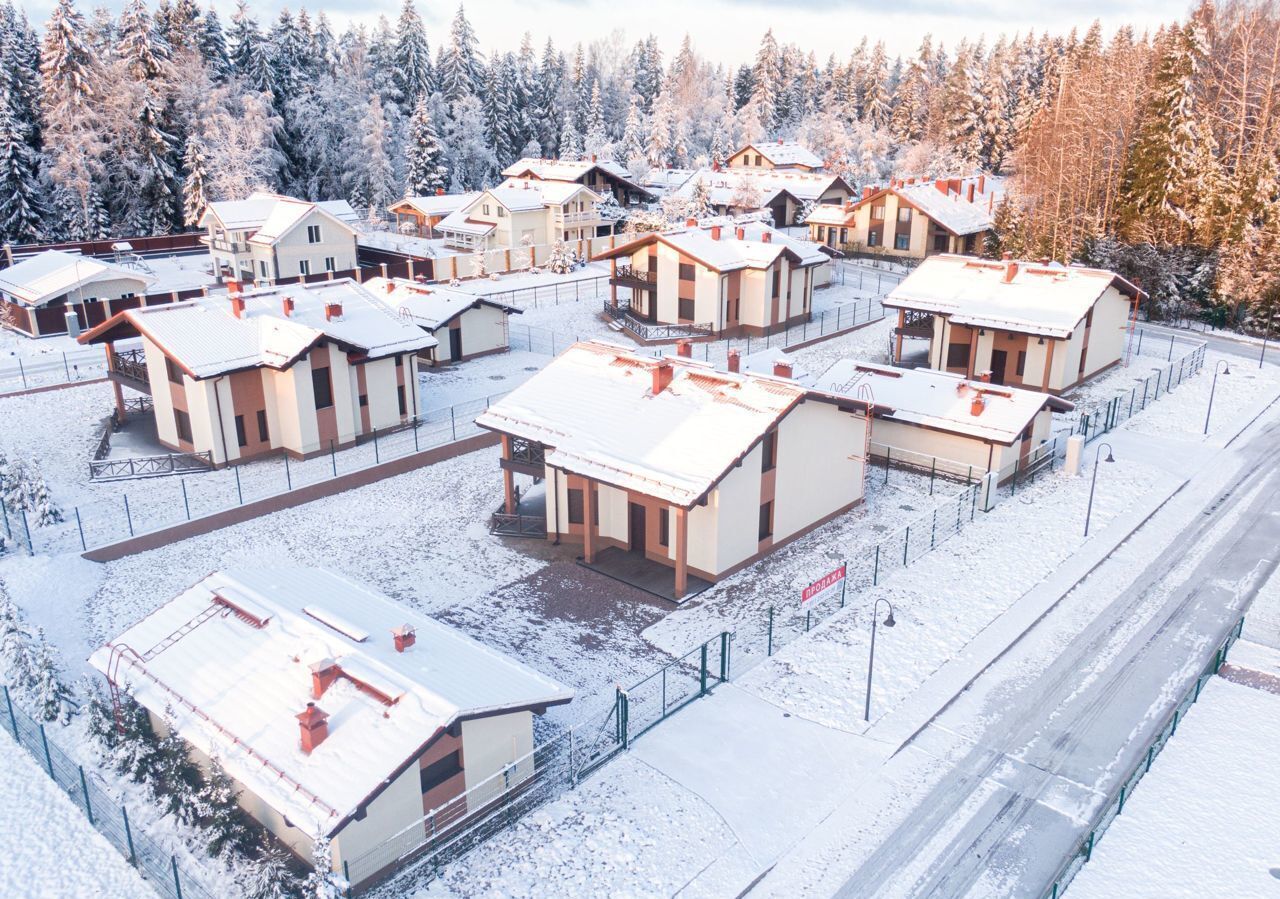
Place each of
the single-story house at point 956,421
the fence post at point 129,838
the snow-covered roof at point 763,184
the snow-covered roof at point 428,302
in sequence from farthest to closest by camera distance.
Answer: the snow-covered roof at point 763,184, the snow-covered roof at point 428,302, the single-story house at point 956,421, the fence post at point 129,838

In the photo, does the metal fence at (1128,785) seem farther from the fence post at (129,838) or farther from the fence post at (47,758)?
the fence post at (47,758)

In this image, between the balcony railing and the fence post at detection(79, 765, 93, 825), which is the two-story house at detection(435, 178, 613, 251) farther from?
the fence post at detection(79, 765, 93, 825)

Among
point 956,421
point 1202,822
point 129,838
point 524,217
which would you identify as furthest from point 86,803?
point 524,217

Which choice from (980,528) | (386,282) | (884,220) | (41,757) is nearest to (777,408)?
(980,528)

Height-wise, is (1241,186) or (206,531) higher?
(1241,186)

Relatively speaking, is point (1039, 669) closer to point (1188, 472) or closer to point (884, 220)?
point (1188, 472)

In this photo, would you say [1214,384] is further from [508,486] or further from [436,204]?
[436,204]

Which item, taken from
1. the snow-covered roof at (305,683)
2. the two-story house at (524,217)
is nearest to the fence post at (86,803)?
the snow-covered roof at (305,683)
